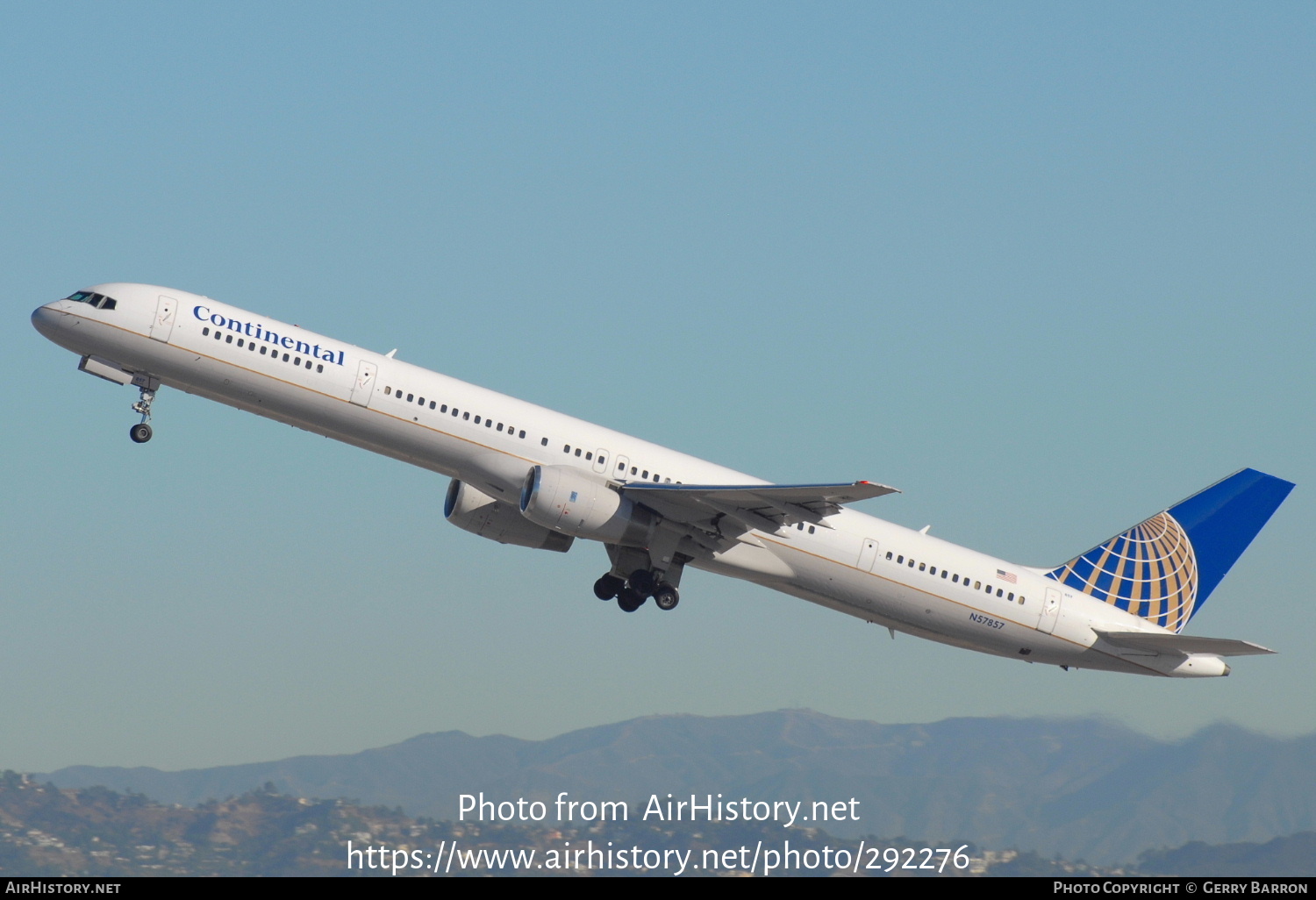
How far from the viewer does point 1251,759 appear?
96.3 meters

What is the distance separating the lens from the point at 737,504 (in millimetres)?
36844

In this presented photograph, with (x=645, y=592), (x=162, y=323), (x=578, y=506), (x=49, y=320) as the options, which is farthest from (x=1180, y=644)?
(x=49, y=320)

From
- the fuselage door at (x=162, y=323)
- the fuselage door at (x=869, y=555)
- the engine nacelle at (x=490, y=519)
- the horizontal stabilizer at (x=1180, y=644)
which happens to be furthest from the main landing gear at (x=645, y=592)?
the fuselage door at (x=162, y=323)

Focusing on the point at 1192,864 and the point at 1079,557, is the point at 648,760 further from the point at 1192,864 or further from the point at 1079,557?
the point at 1079,557

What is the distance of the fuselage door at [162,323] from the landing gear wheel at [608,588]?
1407 cm

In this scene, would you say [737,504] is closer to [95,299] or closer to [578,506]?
[578,506]

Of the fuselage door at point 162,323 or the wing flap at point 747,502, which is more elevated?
the fuselage door at point 162,323

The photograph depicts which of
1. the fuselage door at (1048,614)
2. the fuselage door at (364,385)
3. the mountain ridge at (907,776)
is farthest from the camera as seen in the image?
the mountain ridge at (907,776)

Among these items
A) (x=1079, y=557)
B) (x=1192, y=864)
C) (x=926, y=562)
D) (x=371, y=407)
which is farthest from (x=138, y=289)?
(x=1192, y=864)

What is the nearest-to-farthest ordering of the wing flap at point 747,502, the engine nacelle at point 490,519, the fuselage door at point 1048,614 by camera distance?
the wing flap at point 747,502 < the fuselage door at point 1048,614 < the engine nacelle at point 490,519

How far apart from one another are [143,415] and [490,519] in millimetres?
10503

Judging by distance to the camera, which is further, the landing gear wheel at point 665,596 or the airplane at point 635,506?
the landing gear wheel at point 665,596

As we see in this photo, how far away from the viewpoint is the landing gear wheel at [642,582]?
3966 centimetres

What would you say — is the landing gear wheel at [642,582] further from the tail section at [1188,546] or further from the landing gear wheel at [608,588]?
the tail section at [1188,546]
